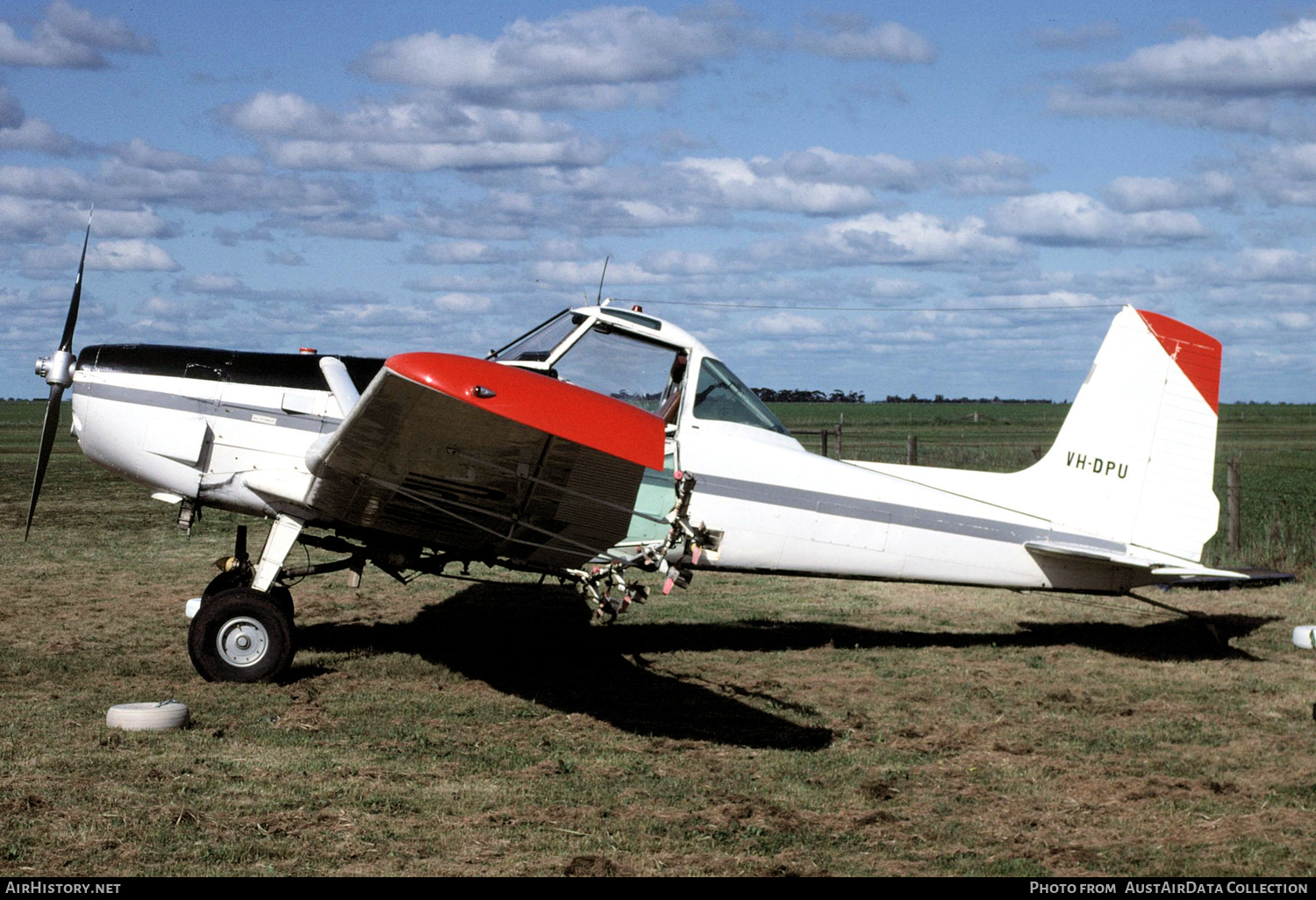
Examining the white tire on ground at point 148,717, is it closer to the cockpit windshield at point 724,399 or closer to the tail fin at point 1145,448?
the cockpit windshield at point 724,399

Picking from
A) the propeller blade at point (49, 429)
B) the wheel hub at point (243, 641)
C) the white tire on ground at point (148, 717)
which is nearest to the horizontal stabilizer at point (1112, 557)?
the wheel hub at point (243, 641)

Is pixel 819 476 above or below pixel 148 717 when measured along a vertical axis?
above

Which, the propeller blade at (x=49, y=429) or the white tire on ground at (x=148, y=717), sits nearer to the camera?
the white tire on ground at (x=148, y=717)

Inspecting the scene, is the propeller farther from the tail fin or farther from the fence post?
the fence post

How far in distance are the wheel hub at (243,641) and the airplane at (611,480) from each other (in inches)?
0.5

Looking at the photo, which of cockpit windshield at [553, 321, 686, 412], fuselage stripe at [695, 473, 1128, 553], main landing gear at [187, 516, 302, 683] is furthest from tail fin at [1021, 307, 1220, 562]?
main landing gear at [187, 516, 302, 683]

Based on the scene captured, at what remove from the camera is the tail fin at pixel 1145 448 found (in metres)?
8.99

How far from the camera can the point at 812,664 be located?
341 inches

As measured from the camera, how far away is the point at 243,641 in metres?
7.56

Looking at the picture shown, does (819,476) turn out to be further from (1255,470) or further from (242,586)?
(1255,470)

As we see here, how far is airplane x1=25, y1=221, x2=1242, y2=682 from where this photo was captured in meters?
6.95

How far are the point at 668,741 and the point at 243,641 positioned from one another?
10.2 feet

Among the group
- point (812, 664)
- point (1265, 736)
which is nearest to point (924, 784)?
point (1265, 736)

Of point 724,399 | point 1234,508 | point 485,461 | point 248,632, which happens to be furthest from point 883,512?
point 1234,508
